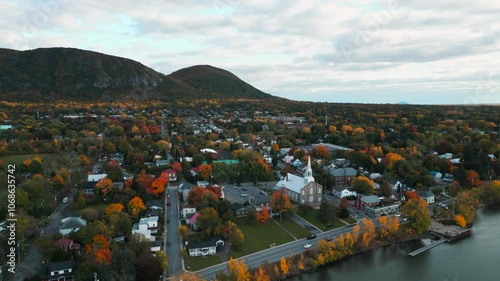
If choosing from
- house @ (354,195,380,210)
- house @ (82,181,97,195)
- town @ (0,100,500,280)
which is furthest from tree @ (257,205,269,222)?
house @ (82,181,97,195)

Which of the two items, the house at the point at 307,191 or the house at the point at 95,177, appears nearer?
the house at the point at 307,191

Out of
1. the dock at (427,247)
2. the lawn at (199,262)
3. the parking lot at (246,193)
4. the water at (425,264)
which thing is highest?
the parking lot at (246,193)

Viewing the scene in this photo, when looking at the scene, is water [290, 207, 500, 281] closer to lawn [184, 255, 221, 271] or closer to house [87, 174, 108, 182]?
lawn [184, 255, 221, 271]

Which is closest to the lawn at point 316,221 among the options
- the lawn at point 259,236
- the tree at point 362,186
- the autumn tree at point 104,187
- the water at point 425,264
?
the lawn at point 259,236

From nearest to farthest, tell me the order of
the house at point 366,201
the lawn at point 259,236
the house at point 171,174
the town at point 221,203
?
1. the town at point 221,203
2. the lawn at point 259,236
3. the house at point 366,201
4. the house at point 171,174

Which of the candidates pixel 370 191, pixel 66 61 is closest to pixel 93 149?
pixel 370 191

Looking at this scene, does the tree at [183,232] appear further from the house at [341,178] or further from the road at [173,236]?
the house at [341,178]

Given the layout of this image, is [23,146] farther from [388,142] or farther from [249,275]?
[388,142]
